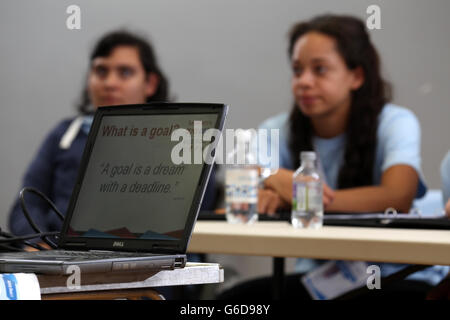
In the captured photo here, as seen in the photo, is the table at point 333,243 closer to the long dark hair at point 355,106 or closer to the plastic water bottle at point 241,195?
the plastic water bottle at point 241,195

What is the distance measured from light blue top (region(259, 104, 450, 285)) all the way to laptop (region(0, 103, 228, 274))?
61.2 inches

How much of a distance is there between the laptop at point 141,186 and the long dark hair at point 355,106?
5.42 feet

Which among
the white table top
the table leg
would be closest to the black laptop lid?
the white table top

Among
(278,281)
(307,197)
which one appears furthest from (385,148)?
(307,197)

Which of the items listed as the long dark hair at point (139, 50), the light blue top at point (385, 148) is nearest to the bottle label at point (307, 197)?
the light blue top at point (385, 148)

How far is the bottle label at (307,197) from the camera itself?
68.1 inches

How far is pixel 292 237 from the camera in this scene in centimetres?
139

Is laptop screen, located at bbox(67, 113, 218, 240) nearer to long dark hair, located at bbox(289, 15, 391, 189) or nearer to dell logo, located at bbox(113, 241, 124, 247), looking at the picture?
dell logo, located at bbox(113, 241, 124, 247)

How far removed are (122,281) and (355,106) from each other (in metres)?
1.95

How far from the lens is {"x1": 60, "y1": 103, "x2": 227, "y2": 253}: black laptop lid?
749 millimetres

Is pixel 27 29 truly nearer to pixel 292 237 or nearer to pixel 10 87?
pixel 10 87
